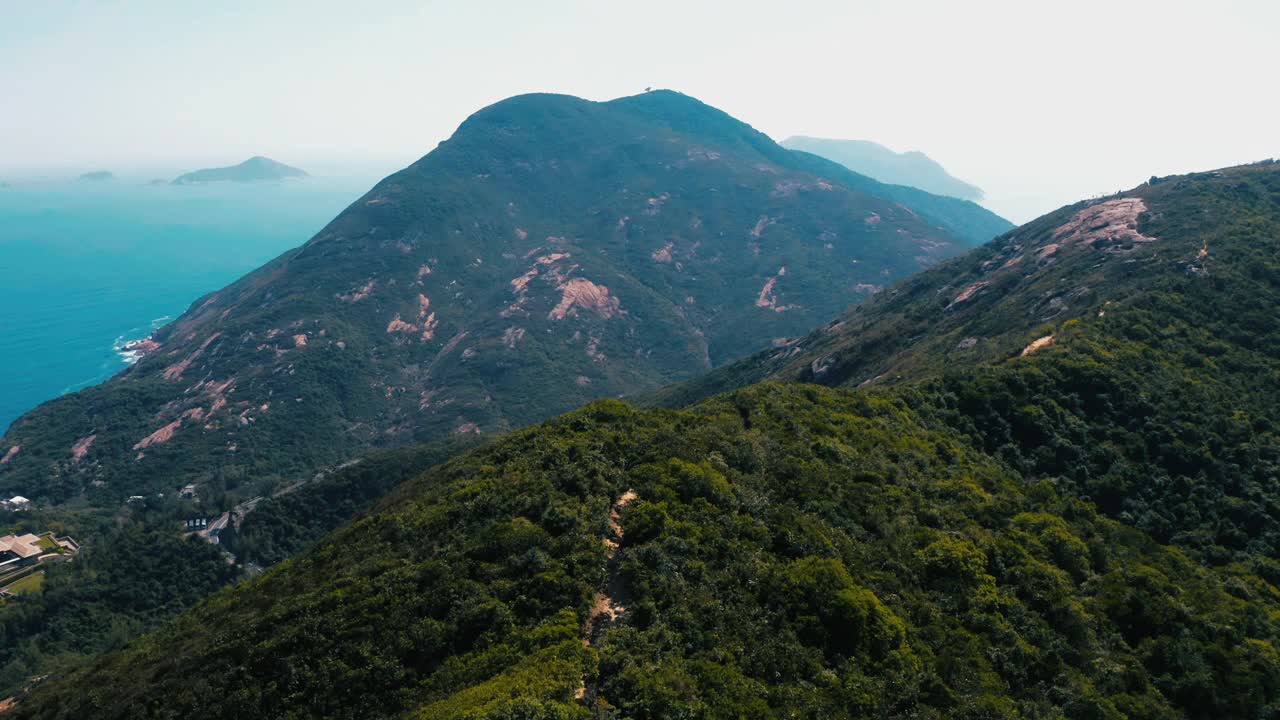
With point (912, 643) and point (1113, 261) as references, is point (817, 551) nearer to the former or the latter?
point (912, 643)

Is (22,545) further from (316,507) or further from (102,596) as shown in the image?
(316,507)

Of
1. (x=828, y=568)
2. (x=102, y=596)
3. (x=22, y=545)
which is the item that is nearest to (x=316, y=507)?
(x=102, y=596)

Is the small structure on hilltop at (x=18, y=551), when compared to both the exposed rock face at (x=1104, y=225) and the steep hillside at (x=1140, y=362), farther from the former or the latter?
the exposed rock face at (x=1104, y=225)

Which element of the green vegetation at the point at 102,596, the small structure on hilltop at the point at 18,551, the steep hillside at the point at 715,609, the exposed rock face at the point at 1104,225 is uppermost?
the exposed rock face at the point at 1104,225

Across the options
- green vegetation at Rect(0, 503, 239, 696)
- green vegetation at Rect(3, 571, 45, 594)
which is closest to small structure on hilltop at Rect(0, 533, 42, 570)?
green vegetation at Rect(0, 503, 239, 696)

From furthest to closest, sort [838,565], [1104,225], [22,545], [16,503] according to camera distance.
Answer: [16,503], [1104,225], [22,545], [838,565]

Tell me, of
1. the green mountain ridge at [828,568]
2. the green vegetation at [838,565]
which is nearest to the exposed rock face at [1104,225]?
the green vegetation at [838,565]

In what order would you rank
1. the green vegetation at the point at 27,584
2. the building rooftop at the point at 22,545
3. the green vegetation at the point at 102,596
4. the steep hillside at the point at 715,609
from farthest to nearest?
the building rooftop at the point at 22,545 < the green vegetation at the point at 27,584 < the green vegetation at the point at 102,596 < the steep hillside at the point at 715,609

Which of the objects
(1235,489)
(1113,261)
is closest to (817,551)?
(1235,489)
